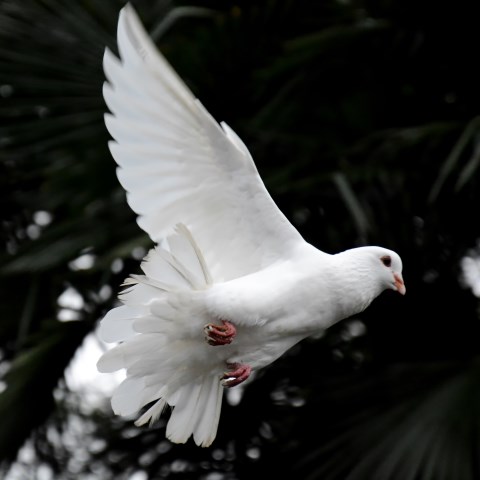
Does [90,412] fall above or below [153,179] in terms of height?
below

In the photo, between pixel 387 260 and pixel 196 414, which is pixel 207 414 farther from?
pixel 387 260

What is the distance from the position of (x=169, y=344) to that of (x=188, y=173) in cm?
59

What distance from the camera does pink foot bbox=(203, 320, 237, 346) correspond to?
4.82 m

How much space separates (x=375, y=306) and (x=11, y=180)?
6.01 feet

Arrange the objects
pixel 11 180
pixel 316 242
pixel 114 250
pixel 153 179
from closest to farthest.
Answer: pixel 153 179 < pixel 114 250 < pixel 316 242 < pixel 11 180

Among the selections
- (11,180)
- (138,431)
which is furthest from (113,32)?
(138,431)

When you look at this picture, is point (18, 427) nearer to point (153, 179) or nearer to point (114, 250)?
point (114, 250)

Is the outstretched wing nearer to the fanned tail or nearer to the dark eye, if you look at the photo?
the fanned tail

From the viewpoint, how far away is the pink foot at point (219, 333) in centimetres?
482

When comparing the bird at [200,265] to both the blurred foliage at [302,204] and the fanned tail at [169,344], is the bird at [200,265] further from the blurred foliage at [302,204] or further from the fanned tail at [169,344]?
the blurred foliage at [302,204]

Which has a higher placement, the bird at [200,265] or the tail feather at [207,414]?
the bird at [200,265]

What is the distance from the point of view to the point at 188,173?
5031 millimetres

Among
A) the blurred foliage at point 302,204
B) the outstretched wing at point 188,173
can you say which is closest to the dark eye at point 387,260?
the outstretched wing at point 188,173

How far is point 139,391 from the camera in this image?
512 cm
